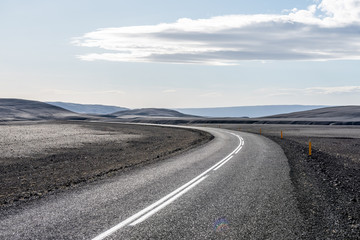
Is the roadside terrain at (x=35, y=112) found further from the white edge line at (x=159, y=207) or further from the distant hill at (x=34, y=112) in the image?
the white edge line at (x=159, y=207)

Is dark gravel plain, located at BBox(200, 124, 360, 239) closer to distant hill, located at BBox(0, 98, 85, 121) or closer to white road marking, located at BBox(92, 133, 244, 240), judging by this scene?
white road marking, located at BBox(92, 133, 244, 240)

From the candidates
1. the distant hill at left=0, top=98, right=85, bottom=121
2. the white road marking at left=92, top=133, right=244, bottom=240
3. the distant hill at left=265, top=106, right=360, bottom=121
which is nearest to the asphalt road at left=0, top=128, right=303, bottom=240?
the white road marking at left=92, top=133, right=244, bottom=240

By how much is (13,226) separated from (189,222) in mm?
3324

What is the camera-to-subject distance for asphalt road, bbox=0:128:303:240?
5961 millimetres

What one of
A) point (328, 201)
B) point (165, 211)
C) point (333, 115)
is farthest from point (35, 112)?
point (328, 201)

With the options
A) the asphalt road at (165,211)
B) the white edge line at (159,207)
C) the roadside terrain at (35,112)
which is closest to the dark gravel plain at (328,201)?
the asphalt road at (165,211)

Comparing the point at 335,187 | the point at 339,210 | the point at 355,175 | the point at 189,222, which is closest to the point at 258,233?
the point at 189,222

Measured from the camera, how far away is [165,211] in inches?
288

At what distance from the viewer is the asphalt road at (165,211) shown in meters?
5.96

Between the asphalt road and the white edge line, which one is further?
the white edge line

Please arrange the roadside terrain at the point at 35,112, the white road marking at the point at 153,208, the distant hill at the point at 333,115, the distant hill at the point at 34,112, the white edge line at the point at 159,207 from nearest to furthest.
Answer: the white road marking at the point at 153,208, the white edge line at the point at 159,207, the distant hill at the point at 333,115, the roadside terrain at the point at 35,112, the distant hill at the point at 34,112

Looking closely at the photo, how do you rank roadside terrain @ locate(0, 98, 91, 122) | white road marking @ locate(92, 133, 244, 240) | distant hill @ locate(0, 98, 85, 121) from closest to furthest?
1. white road marking @ locate(92, 133, 244, 240)
2. roadside terrain @ locate(0, 98, 91, 122)
3. distant hill @ locate(0, 98, 85, 121)

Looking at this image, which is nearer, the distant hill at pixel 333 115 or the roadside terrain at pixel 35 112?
the distant hill at pixel 333 115

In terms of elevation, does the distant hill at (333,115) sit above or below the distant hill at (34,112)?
above
